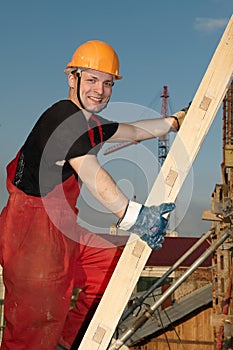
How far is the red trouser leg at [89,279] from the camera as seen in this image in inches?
160

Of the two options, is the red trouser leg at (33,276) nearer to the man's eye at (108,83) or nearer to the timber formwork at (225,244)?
the man's eye at (108,83)

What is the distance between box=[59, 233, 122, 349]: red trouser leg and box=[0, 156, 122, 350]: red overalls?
0.33m

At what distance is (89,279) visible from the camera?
13.5ft

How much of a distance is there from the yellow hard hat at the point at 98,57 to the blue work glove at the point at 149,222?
0.85 m

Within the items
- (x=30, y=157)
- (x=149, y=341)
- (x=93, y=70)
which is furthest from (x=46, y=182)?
(x=149, y=341)

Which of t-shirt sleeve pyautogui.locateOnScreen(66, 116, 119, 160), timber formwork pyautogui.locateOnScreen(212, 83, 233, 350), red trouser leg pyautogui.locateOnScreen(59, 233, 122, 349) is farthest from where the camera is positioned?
timber formwork pyautogui.locateOnScreen(212, 83, 233, 350)

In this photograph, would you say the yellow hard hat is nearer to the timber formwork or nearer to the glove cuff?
the glove cuff

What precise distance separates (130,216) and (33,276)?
708 millimetres

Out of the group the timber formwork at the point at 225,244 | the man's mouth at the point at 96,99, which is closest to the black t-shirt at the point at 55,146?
the man's mouth at the point at 96,99

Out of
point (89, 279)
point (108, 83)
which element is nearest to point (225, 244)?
point (89, 279)

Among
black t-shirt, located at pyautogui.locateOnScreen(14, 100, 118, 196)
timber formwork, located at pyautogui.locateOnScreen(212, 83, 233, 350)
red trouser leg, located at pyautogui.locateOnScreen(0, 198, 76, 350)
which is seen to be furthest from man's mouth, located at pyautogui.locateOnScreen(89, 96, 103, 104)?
timber formwork, located at pyautogui.locateOnScreen(212, 83, 233, 350)

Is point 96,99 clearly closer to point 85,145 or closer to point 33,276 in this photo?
point 85,145

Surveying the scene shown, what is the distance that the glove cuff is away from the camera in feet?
10.8

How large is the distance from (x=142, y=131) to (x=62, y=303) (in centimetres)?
131
